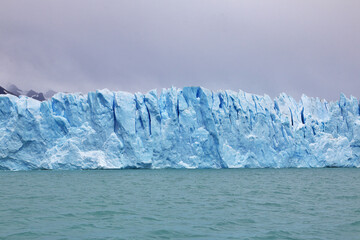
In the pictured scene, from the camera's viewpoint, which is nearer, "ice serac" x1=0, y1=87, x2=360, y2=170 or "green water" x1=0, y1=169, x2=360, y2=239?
"green water" x1=0, y1=169, x2=360, y2=239

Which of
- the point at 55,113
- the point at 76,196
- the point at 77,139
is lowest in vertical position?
the point at 76,196

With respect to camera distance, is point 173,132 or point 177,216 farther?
point 173,132

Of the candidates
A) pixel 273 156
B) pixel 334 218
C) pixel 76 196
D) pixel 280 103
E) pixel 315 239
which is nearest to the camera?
pixel 315 239

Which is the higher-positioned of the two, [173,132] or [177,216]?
[173,132]

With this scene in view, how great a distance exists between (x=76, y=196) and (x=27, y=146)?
625 inches

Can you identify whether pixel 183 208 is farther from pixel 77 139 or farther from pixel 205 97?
pixel 205 97

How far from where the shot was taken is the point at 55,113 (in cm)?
2906

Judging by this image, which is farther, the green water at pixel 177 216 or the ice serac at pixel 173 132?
the ice serac at pixel 173 132

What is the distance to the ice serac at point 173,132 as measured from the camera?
26.9 meters

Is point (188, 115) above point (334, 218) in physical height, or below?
above

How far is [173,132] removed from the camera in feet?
95.9

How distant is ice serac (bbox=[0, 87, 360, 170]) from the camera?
26.9m

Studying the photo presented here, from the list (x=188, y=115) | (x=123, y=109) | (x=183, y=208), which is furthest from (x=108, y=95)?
(x=183, y=208)

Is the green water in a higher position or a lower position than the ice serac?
lower
